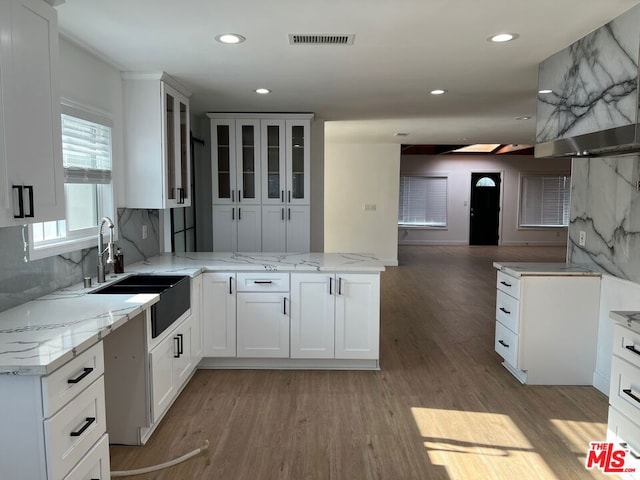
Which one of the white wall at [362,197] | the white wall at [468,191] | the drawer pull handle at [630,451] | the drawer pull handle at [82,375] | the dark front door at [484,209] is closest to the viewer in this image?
the drawer pull handle at [82,375]

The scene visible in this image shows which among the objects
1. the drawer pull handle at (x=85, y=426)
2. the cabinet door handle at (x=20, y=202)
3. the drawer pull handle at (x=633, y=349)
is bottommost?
the drawer pull handle at (x=85, y=426)

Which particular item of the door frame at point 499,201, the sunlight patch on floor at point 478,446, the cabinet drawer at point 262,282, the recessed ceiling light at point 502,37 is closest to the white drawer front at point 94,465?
the sunlight patch on floor at point 478,446

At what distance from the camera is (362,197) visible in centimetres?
896

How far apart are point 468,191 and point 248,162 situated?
8933 millimetres

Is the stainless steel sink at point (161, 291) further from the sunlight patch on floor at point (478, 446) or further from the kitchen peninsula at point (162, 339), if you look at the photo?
the sunlight patch on floor at point (478, 446)

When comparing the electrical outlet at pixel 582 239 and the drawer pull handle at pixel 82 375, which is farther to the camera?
the electrical outlet at pixel 582 239

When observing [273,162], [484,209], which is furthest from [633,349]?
[484,209]

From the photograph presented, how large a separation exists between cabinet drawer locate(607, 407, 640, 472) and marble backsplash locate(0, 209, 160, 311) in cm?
299

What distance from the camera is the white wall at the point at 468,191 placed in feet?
41.7

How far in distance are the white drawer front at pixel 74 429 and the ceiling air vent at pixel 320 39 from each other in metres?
2.14

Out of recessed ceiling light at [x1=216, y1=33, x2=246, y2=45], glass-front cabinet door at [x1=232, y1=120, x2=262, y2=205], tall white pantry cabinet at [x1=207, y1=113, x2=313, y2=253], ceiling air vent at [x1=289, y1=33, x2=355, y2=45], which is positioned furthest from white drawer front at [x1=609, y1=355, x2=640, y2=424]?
glass-front cabinet door at [x1=232, y1=120, x2=262, y2=205]

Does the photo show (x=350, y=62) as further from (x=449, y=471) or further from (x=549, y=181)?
(x=549, y=181)

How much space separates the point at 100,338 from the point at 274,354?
1.90 meters

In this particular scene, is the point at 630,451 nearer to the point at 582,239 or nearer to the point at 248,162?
the point at 582,239
